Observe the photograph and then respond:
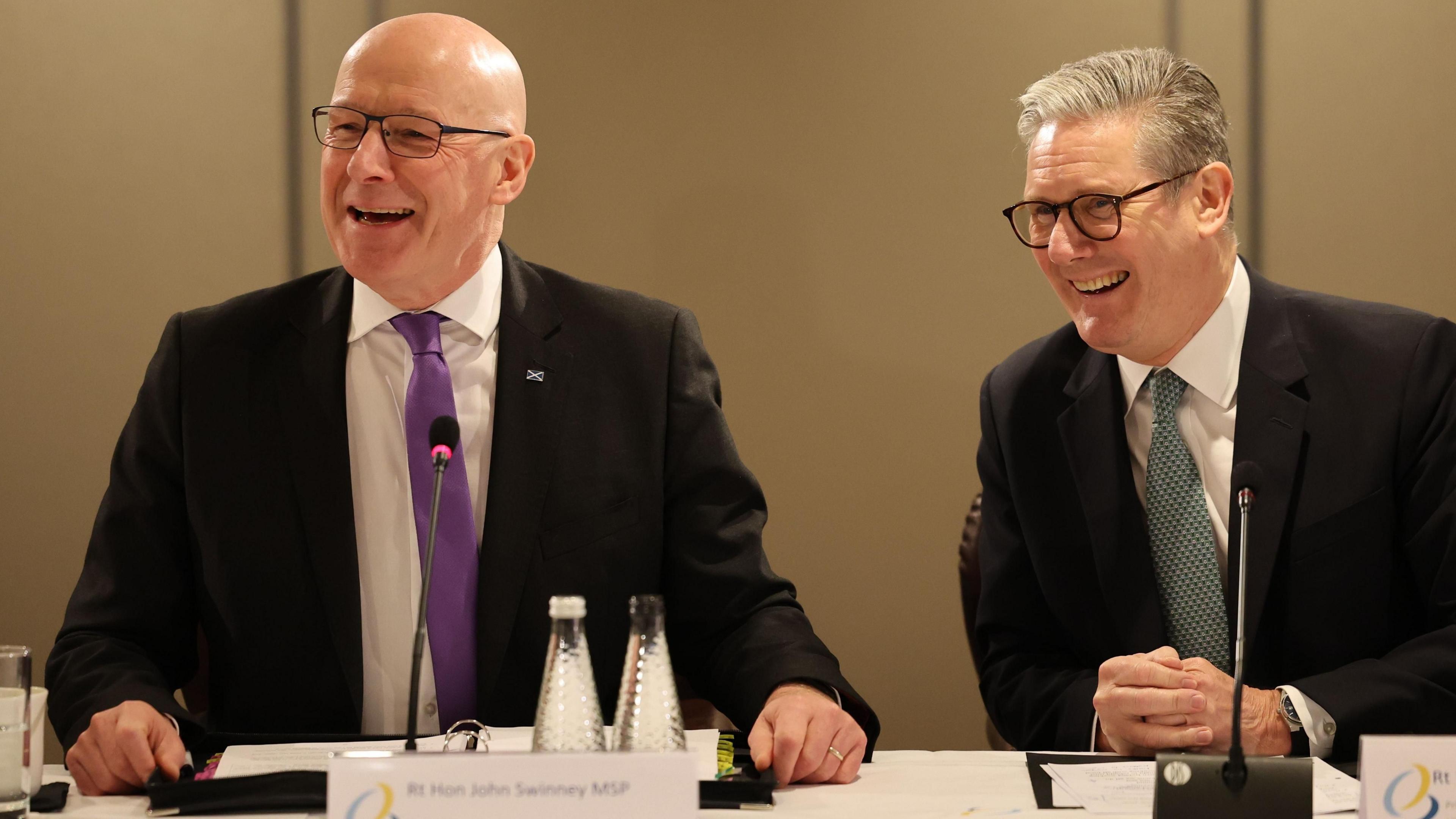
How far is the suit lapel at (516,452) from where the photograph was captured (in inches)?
75.5

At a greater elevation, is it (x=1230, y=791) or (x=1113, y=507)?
(x=1113, y=507)

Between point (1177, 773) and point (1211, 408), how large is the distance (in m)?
0.93

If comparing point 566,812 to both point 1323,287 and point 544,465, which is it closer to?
point 544,465

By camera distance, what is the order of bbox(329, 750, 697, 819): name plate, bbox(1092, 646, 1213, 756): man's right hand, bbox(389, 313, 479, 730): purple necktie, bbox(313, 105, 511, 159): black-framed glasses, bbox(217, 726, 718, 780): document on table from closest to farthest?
bbox(329, 750, 697, 819): name plate
bbox(217, 726, 718, 780): document on table
bbox(1092, 646, 1213, 756): man's right hand
bbox(389, 313, 479, 730): purple necktie
bbox(313, 105, 511, 159): black-framed glasses

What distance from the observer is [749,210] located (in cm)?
317

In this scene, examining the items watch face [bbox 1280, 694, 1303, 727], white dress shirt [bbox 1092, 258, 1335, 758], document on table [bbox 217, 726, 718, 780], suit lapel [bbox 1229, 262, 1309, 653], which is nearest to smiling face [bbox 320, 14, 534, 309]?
document on table [bbox 217, 726, 718, 780]

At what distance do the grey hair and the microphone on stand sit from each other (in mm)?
1039

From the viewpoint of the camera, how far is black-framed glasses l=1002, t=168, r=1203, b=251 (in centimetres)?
200

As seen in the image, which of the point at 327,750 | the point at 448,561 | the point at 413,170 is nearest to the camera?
the point at 327,750

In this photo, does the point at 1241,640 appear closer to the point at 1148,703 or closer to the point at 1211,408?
the point at 1148,703

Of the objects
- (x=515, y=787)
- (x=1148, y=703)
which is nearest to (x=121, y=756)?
(x=515, y=787)

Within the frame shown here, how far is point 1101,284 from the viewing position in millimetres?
2059

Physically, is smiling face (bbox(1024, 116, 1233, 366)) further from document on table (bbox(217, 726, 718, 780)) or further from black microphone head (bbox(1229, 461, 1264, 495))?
document on table (bbox(217, 726, 718, 780))

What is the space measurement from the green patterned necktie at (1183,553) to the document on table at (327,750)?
0.78 m
